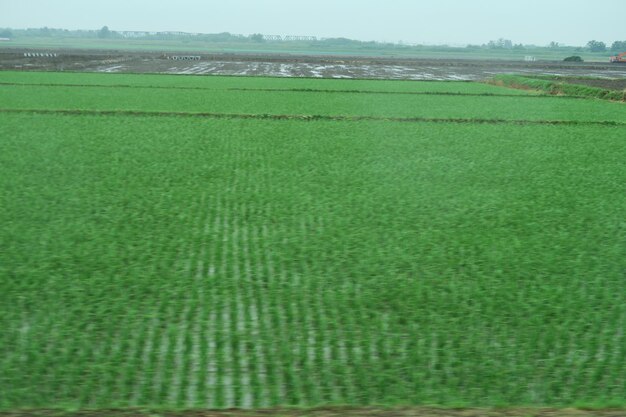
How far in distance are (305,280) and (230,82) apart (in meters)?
20.6

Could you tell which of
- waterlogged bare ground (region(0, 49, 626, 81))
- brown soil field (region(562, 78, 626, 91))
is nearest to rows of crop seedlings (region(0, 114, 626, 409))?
brown soil field (region(562, 78, 626, 91))

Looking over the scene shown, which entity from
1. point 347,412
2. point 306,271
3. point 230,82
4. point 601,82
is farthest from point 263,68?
point 347,412

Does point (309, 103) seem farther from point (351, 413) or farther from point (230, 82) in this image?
point (351, 413)

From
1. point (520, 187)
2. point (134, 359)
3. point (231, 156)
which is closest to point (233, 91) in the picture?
point (231, 156)

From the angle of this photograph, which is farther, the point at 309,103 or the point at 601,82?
the point at 601,82

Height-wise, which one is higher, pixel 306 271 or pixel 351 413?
pixel 306 271

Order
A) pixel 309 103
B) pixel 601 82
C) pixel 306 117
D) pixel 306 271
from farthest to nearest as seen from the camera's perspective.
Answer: pixel 601 82
pixel 309 103
pixel 306 117
pixel 306 271

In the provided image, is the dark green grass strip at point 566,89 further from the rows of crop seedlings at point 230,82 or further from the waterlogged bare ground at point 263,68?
the waterlogged bare ground at point 263,68

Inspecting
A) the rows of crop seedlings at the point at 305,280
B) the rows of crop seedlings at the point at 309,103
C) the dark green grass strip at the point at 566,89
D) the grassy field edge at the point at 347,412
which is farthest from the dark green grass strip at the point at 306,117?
the grassy field edge at the point at 347,412

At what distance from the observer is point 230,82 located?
24594 millimetres

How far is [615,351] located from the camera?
13.2 feet

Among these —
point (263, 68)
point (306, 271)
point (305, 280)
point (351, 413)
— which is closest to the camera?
point (351, 413)

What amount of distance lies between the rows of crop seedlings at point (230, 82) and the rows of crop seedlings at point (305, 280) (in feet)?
42.7

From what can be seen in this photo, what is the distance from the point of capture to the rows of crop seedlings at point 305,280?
362cm
